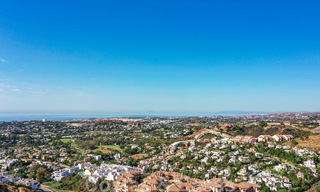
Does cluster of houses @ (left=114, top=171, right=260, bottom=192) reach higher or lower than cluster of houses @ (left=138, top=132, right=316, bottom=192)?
higher

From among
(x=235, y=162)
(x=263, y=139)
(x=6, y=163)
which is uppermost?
(x=263, y=139)

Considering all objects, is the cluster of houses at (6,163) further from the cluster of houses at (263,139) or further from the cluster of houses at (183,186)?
the cluster of houses at (263,139)

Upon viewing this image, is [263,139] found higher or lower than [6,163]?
higher

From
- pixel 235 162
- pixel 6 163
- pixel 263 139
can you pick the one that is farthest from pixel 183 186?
pixel 6 163

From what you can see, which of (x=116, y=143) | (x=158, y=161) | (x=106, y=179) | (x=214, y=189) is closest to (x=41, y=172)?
(x=106, y=179)

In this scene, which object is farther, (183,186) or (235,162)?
(235,162)

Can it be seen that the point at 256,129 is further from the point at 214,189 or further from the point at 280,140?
the point at 214,189

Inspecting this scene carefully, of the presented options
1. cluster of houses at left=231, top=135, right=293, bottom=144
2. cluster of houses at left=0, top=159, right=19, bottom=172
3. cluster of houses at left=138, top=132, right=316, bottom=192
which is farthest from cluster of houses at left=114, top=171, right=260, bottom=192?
cluster of houses at left=231, top=135, right=293, bottom=144

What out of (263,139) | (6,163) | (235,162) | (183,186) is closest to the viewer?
(183,186)

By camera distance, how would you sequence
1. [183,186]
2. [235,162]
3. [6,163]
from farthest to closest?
[6,163] → [235,162] → [183,186]

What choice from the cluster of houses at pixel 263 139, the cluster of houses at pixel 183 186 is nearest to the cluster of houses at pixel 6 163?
the cluster of houses at pixel 183 186

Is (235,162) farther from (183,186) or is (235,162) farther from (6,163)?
(6,163)

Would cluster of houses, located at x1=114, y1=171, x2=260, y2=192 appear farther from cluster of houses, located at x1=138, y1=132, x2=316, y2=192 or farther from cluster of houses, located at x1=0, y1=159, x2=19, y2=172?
cluster of houses, located at x1=0, y1=159, x2=19, y2=172
